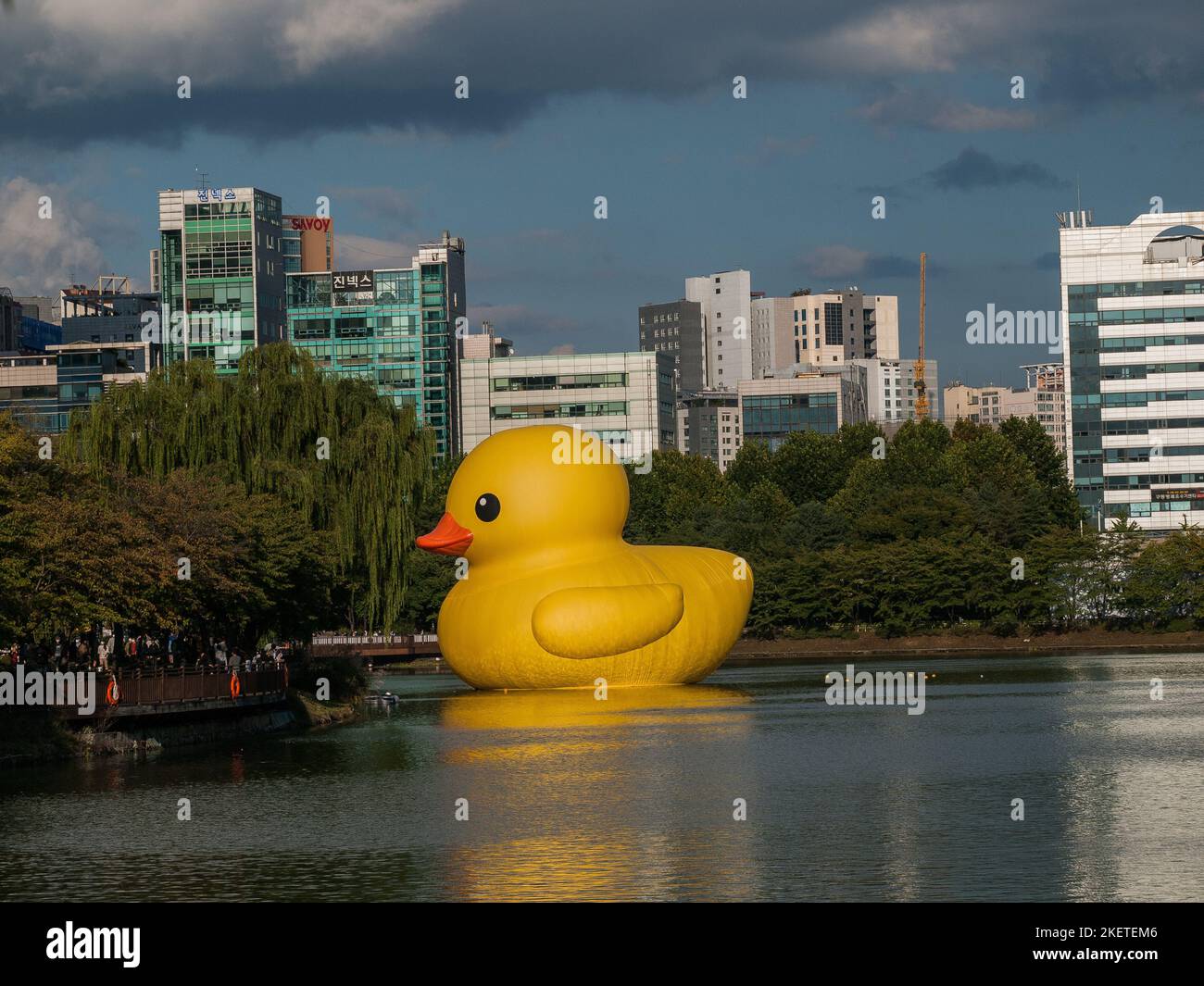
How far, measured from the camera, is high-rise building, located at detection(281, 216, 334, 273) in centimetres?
15662

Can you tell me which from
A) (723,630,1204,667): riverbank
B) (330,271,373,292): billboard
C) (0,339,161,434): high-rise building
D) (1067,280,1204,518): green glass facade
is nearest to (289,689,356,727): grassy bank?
(723,630,1204,667): riverbank

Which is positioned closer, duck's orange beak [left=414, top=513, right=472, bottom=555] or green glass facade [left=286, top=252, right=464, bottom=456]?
duck's orange beak [left=414, top=513, right=472, bottom=555]

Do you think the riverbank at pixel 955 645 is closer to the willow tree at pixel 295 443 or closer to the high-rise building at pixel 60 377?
the willow tree at pixel 295 443

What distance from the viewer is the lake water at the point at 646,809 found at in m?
19.6

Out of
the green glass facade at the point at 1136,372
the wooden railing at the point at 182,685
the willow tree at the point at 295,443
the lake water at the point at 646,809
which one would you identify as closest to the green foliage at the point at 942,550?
the green glass facade at the point at 1136,372

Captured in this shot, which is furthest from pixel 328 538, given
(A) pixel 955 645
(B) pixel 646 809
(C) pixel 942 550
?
(A) pixel 955 645

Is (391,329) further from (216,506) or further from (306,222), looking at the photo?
(216,506)

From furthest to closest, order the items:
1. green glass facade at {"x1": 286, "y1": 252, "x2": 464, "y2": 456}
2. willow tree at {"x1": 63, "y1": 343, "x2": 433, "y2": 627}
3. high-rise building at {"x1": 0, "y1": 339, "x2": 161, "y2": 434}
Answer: green glass facade at {"x1": 286, "y1": 252, "x2": 464, "y2": 456} < high-rise building at {"x1": 0, "y1": 339, "x2": 161, "y2": 434} < willow tree at {"x1": 63, "y1": 343, "x2": 433, "y2": 627}

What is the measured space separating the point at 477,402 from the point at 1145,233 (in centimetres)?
4796

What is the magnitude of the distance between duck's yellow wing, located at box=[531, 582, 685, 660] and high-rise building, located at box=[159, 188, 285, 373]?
311 feet

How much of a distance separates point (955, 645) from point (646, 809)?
5571 cm

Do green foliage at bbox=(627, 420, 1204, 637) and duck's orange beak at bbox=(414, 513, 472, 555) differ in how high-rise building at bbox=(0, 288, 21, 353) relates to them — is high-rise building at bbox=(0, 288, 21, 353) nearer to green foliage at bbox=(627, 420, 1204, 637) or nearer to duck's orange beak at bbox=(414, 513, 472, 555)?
green foliage at bbox=(627, 420, 1204, 637)

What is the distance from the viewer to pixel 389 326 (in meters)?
140
